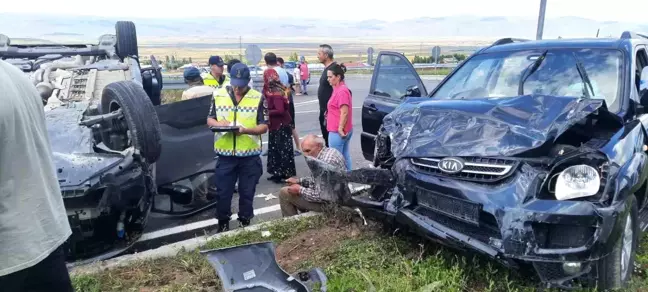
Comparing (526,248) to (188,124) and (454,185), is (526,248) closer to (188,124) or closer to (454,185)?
(454,185)

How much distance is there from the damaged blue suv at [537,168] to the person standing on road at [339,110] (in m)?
1.76

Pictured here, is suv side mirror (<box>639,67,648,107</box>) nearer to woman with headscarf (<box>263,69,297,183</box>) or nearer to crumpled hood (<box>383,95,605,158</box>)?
crumpled hood (<box>383,95,605,158</box>)

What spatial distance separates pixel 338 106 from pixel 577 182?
11.7ft

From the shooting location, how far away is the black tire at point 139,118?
4594mm

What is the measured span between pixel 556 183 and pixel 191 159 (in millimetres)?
3636

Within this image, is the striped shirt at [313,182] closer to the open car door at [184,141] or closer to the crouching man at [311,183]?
the crouching man at [311,183]

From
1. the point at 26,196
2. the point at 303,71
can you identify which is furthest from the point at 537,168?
the point at 303,71

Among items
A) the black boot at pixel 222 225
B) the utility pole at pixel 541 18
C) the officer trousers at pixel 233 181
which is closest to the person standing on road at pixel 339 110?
the officer trousers at pixel 233 181

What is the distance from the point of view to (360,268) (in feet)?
12.4

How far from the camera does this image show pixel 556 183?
3227mm

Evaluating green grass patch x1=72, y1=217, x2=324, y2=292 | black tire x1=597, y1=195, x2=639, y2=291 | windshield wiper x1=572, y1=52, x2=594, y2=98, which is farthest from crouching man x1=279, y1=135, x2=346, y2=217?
black tire x1=597, y1=195, x2=639, y2=291

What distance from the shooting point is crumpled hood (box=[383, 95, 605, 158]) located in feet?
11.4

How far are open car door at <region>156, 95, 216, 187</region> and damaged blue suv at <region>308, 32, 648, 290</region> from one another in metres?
1.84

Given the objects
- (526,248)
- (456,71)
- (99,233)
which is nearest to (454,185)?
(526,248)
